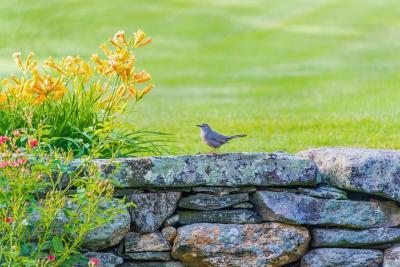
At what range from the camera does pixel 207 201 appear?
5660 mm

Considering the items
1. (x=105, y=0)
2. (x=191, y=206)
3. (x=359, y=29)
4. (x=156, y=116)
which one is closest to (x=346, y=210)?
(x=191, y=206)

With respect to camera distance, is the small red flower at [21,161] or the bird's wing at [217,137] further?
the bird's wing at [217,137]

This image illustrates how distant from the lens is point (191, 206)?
18.6 ft

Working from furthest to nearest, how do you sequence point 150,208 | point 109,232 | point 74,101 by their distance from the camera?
point 74,101 < point 150,208 < point 109,232

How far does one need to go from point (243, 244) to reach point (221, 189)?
0.36 meters

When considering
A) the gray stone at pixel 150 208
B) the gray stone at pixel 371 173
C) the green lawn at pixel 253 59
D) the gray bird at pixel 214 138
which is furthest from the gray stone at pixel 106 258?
the green lawn at pixel 253 59

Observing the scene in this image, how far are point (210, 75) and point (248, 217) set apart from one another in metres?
13.6

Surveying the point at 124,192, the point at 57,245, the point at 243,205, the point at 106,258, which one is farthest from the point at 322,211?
the point at 57,245

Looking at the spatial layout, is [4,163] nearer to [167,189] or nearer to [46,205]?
[46,205]

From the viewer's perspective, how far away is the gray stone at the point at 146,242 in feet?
18.5

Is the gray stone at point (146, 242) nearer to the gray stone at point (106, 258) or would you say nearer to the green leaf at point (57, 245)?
the gray stone at point (106, 258)

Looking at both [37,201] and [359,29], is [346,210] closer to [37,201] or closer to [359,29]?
[37,201]

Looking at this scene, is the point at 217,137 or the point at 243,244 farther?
the point at 217,137

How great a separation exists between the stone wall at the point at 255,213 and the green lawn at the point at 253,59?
8.97 ft
